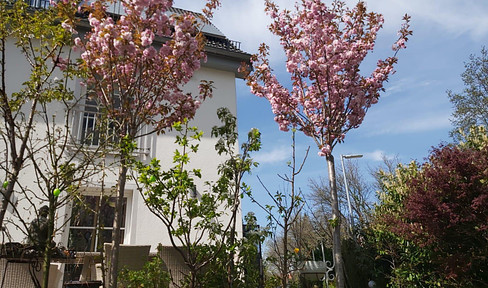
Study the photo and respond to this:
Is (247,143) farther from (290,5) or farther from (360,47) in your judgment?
(290,5)

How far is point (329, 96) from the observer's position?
5367mm

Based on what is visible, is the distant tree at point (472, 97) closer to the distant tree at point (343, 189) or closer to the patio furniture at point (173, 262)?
the distant tree at point (343, 189)

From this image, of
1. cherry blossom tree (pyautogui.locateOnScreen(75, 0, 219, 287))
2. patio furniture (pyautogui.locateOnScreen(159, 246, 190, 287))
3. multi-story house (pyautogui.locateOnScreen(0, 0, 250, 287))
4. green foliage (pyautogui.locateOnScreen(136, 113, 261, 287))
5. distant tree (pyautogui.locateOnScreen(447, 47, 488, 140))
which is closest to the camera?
green foliage (pyautogui.locateOnScreen(136, 113, 261, 287))

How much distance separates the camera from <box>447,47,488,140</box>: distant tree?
1472 cm

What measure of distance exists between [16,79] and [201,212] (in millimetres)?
6070

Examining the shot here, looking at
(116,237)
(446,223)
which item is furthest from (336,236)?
(116,237)

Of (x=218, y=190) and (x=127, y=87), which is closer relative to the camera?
(x=218, y=190)

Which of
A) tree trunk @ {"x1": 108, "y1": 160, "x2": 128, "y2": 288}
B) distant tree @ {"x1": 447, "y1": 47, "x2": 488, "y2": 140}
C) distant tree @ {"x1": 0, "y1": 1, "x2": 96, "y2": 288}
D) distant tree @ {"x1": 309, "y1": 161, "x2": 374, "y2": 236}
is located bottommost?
tree trunk @ {"x1": 108, "y1": 160, "x2": 128, "y2": 288}

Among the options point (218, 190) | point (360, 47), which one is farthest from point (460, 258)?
point (218, 190)

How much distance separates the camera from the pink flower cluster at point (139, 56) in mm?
3830

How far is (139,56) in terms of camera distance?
13.0 feet

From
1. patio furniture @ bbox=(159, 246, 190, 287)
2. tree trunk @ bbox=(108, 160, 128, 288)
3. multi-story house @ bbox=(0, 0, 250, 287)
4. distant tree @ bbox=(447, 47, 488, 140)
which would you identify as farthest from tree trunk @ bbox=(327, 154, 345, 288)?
distant tree @ bbox=(447, 47, 488, 140)

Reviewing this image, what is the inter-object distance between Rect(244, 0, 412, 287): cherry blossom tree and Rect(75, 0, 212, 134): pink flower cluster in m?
1.90

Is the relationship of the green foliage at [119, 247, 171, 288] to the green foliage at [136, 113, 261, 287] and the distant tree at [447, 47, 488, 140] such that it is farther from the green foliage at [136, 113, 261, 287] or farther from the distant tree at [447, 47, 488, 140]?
the distant tree at [447, 47, 488, 140]
